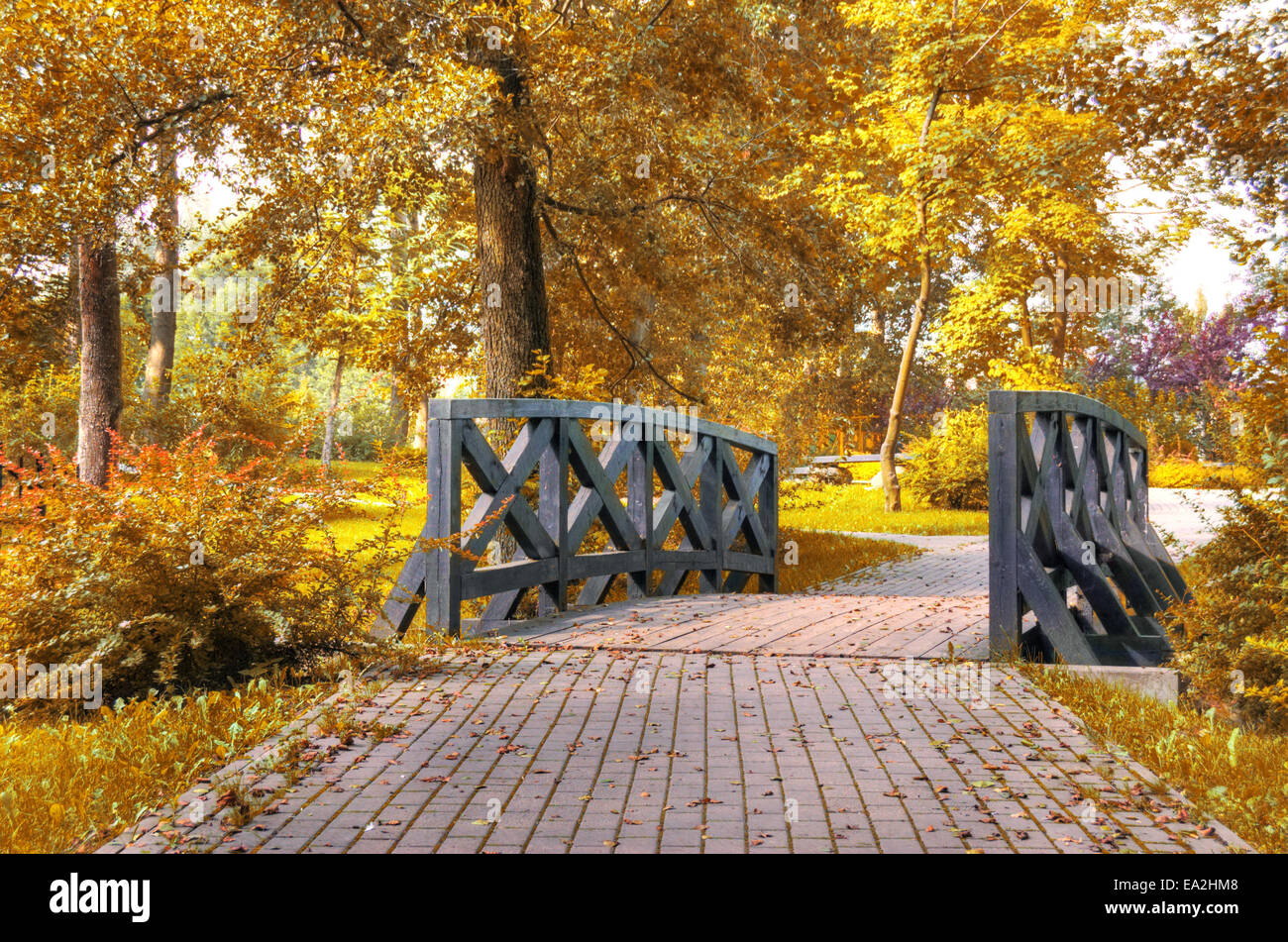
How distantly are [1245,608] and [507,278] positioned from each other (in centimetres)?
704

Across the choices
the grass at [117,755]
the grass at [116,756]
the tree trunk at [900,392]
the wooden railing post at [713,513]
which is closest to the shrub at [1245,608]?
the wooden railing post at [713,513]

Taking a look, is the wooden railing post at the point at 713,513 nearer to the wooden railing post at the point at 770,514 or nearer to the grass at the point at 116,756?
the wooden railing post at the point at 770,514

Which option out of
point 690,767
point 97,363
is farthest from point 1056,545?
point 97,363

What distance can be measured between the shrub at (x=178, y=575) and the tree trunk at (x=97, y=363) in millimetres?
9597

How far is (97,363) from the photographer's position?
15.1 m

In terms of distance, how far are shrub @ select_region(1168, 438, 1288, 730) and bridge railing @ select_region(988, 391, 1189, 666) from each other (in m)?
0.57

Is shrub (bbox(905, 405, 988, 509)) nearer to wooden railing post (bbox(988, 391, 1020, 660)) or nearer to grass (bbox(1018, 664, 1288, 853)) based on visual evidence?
wooden railing post (bbox(988, 391, 1020, 660))

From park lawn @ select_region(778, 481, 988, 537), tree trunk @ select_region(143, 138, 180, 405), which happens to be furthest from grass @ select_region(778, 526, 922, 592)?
tree trunk @ select_region(143, 138, 180, 405)

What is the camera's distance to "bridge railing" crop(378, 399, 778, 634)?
670cm

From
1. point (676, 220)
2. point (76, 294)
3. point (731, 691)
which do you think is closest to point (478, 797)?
point (731, 691)

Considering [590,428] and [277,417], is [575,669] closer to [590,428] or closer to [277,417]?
[590,428]

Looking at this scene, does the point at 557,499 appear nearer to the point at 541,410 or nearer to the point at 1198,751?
the point at 541,410

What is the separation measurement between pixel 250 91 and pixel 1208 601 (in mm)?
8742

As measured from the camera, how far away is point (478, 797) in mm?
3775
